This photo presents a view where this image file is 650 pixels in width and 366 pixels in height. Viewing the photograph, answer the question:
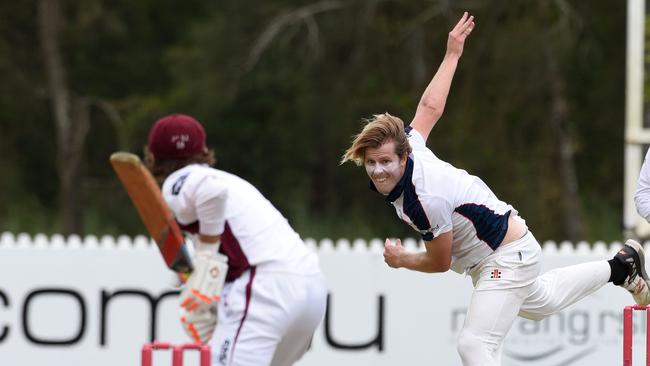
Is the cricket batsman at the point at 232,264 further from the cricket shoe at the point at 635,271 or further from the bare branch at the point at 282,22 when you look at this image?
the bare branch at the point at 282,22

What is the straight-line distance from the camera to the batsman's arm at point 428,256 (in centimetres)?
618

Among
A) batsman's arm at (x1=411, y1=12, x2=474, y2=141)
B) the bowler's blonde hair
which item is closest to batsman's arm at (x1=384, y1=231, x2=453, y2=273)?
the bowler's blonde hair

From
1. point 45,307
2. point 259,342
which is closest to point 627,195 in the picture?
point 45,307

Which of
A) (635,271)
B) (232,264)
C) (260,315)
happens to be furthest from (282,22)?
(260,315)

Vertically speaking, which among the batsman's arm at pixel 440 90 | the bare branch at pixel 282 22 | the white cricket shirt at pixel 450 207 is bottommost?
the white cricket shirt at pixel 450 207

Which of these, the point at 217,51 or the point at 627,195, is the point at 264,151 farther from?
the point at 627,195

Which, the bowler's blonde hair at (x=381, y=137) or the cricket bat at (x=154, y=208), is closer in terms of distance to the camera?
the cricket bat at (x=154, y=208)

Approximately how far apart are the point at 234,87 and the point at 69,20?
413 cm

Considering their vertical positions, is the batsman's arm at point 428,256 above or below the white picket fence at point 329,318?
above

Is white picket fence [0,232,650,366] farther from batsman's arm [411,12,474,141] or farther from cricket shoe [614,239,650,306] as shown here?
batsman's arm [411,12,474,141]

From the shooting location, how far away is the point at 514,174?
20.6m

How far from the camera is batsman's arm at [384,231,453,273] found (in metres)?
6.18

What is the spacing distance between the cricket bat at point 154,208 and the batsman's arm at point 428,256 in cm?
111

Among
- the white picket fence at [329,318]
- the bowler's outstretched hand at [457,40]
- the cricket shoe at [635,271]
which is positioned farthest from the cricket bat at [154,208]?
the white picket fence at [329,318]
